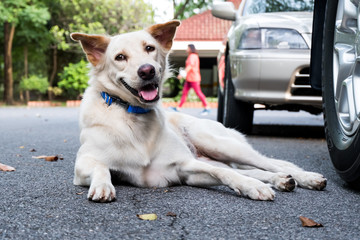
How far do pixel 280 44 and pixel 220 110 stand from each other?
2067 mm

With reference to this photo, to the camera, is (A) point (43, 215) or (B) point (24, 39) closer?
(A) point (43, 215)

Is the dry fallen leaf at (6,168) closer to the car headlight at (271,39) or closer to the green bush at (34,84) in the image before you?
the car headlight at (271,39)

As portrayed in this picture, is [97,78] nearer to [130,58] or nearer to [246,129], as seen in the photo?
[130,58]

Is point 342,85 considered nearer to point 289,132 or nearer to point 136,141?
point 136,141

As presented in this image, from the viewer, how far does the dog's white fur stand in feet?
9.23

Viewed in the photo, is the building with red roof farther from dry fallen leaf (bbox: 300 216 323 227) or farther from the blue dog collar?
dry fallen leaf (bbox: 300 216 323 227)

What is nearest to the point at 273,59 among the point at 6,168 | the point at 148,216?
the point at 6,168

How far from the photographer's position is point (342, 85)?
118 inches

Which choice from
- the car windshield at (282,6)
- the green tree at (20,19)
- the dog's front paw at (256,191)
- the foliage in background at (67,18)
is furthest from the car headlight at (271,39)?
the green tree at (20,19)

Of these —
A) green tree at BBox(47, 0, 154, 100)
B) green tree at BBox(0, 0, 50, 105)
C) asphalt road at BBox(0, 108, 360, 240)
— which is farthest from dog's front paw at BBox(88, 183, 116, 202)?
green tree at BBox(47, 0, 154, 100)

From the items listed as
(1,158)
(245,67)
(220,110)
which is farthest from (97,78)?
(220,110)

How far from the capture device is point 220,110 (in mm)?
7211

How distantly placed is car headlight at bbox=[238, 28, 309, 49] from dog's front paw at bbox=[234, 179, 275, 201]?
3030 mm

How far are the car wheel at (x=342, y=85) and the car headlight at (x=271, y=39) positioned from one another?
2.09m
